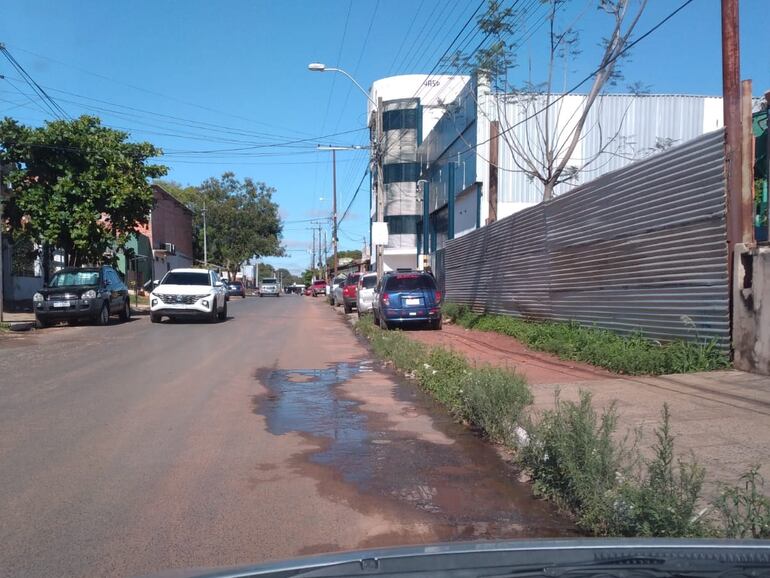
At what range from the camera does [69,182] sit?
78.8ft

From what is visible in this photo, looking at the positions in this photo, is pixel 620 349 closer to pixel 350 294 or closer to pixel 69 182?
pixel 69 182

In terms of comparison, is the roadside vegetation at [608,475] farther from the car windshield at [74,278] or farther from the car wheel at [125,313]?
the car wheel at [125,313]

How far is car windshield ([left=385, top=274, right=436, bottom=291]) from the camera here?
19.7 metres

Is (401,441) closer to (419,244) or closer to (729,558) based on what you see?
(729,558)

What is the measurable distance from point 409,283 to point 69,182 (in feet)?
41.2

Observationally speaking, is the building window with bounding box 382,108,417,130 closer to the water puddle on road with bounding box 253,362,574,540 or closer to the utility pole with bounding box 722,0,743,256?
the utility pole with bounding box 722,0,743,256

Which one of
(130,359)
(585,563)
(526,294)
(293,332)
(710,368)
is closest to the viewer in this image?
(585,563)

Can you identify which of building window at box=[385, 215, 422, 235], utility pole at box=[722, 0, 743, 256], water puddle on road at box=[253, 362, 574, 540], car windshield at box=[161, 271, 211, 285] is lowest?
water puddle on road at box=[253, 362, 574, 540]

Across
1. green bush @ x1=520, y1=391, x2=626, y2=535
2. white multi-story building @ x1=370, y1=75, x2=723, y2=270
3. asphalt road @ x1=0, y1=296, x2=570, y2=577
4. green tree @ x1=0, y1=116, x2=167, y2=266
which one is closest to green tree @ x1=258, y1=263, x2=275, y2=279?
white multi-story building @ x1=370, y1=75, x2=723, y2=270

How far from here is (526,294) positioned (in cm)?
1717

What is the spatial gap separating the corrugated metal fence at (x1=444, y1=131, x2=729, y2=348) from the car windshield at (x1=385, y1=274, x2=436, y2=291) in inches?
110

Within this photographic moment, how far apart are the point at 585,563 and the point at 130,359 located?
12.3m

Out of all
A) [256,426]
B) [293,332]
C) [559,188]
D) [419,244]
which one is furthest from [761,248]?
[419,244]

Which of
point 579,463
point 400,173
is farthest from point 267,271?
point 579,463
